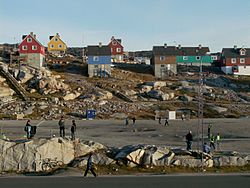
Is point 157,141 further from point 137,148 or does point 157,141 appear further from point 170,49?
point 170,49

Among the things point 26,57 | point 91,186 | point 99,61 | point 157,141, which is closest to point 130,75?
point 99,61

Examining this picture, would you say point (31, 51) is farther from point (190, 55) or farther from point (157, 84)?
point (190, 55)

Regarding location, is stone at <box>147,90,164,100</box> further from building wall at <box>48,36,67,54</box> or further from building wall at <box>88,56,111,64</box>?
building wall at <box>48,36,67,54</box>

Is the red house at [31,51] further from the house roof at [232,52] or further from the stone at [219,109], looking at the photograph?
the house roof at [232,52]

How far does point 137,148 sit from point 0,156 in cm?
934

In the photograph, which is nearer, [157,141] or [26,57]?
[157,141]

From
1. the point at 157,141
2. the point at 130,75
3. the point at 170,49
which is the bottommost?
the point at 157,141

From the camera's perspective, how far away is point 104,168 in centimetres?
2497

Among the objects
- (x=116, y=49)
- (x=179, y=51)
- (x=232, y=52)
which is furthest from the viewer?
(x=116, y=49)

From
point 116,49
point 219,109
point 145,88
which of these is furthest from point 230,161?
point 116,49

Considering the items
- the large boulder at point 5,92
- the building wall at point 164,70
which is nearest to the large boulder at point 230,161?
the large boulder at point 5,92

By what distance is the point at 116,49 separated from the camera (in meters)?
129

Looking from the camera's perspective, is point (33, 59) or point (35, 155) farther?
point (33, 59)

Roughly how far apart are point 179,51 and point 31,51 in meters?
46.5
